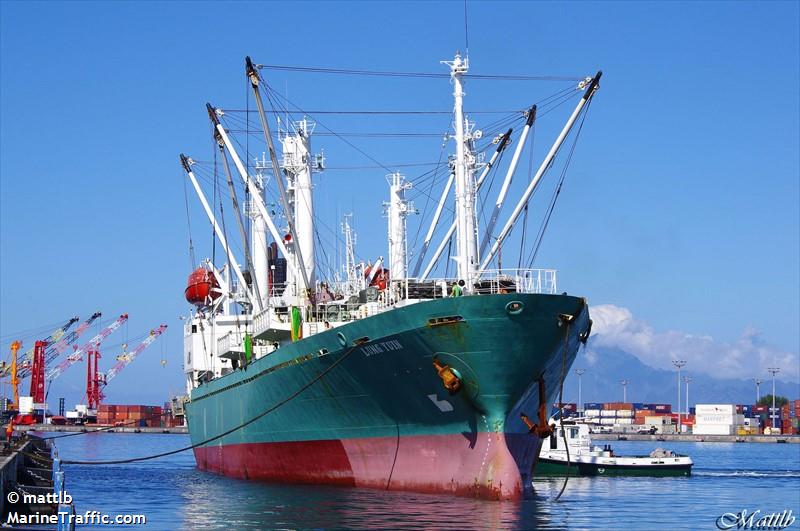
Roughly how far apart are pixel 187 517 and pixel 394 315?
8.42 m

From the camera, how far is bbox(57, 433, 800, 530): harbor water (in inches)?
1163

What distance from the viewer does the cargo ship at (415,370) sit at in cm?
3256

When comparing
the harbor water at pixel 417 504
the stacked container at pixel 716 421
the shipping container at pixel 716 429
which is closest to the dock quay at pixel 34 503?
the harbor water at pixel 417 504

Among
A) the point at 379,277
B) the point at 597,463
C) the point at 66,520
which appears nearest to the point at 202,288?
the point at 379,277

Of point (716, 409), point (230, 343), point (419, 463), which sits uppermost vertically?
point (230, 343)

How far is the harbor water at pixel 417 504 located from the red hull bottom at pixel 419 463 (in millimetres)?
481

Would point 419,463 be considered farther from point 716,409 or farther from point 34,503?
point 716,409

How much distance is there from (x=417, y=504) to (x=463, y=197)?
9963 mm

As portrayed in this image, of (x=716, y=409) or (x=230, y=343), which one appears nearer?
(x=230, y=343)

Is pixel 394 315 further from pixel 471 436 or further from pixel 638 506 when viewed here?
pixel 638 506

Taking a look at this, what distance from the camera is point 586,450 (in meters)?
53.3

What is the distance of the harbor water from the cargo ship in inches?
41.3

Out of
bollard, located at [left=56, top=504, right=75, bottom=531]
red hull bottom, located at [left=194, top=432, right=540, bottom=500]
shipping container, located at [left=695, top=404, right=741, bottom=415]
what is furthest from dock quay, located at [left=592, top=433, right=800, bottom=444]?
bollard, located at [left=56, top=504, right=75, bottom=531]

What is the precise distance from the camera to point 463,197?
118 ft
